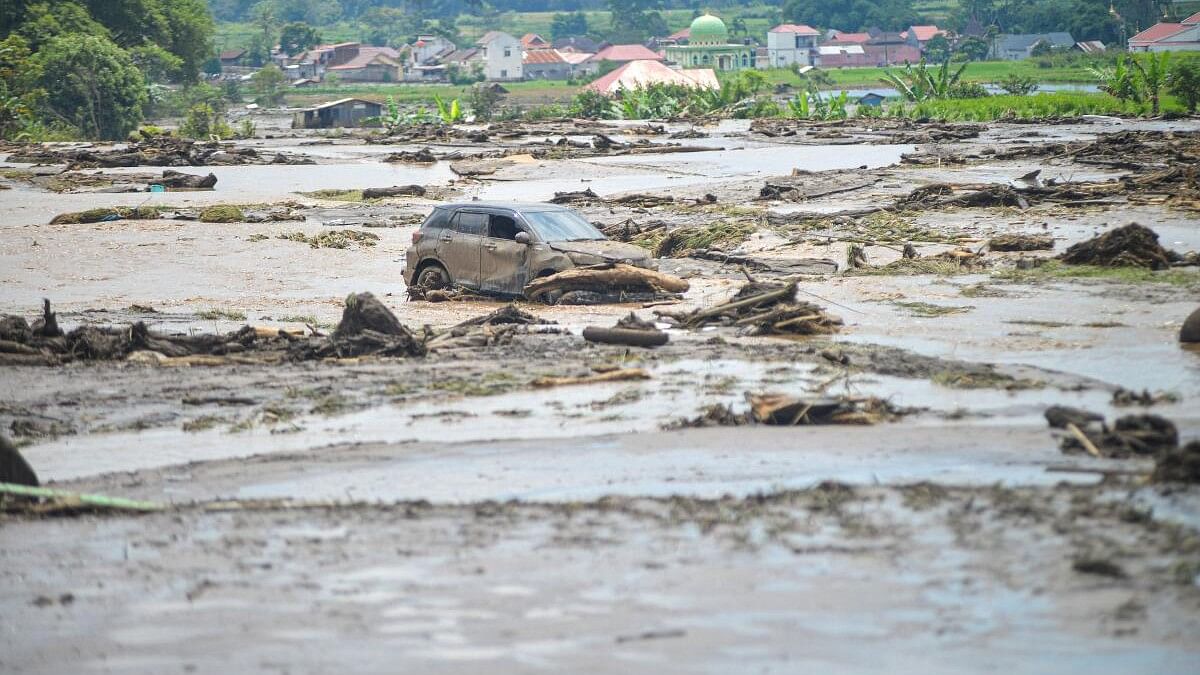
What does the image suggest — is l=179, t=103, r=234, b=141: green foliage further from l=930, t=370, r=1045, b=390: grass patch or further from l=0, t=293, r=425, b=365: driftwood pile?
l=930, t=370, r=1045, b=390: grass patch

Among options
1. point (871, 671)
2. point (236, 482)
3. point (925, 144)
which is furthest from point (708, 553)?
point (925, 144)

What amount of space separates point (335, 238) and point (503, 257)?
12.0 metres

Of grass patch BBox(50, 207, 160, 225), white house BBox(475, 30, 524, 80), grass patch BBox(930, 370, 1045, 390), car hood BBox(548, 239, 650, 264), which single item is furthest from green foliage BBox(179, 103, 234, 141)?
white house BBox(475, 30, 524, 80)

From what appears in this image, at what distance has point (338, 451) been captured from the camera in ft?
43.4

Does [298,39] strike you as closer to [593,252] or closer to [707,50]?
[707,50]

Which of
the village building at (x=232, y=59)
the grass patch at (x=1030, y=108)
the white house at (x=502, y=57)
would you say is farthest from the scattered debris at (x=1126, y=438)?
the village building at (x=232, y=59)

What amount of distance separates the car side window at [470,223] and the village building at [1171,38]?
110m

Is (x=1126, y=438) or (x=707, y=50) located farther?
(x=707, y=50)

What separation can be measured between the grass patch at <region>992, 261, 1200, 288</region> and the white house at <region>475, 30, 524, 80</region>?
163 m

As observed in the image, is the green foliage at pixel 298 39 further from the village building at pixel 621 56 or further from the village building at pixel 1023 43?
the village building at pixel 1023 43

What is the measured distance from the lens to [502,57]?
7318 inches

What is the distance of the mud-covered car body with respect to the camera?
22594mm

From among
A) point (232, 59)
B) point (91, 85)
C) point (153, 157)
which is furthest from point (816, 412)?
point (232, 59)

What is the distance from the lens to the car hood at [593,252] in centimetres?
2258
